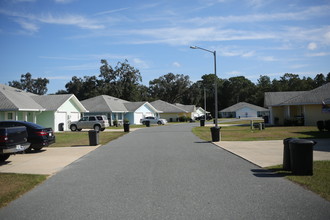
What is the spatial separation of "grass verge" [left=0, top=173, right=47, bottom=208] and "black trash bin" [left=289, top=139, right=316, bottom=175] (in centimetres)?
724

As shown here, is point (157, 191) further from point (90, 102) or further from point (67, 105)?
point (90, 102)

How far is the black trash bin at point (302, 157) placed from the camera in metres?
8.57

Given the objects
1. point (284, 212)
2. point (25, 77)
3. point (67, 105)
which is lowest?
point (284, 212)

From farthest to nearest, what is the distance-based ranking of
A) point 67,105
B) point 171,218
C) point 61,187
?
point 67,105
point 61,187
point 171,218

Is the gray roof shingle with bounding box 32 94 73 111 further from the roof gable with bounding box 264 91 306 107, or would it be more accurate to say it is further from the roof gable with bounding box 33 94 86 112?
the roof gable with bounding box 264 91 306 107

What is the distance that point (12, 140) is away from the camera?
11.3 m

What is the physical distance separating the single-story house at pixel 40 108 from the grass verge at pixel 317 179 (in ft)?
84.8

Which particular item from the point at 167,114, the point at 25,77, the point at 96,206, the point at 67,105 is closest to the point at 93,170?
the point at 96,206

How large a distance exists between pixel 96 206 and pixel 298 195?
428cm

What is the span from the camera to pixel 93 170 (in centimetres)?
1027

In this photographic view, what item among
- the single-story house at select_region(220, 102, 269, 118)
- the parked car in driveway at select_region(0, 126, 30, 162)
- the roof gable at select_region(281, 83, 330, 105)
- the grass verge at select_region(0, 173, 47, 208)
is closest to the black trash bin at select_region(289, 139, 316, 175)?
the grass verge at select_region(0, 173, 47, 208)

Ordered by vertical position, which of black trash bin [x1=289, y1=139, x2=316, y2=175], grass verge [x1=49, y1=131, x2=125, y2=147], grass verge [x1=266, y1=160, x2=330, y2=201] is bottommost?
grass verge [x1=266, y1=160, x2=330, y2=201]

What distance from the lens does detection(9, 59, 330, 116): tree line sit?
7669cm

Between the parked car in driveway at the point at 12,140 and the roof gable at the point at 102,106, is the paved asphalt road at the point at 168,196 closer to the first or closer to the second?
the parked car in driveway at the point at 12,140
